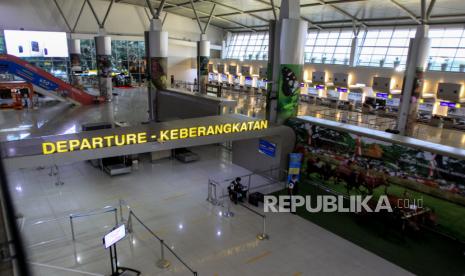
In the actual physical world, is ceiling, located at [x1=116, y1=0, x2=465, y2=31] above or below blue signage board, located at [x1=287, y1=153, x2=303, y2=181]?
above

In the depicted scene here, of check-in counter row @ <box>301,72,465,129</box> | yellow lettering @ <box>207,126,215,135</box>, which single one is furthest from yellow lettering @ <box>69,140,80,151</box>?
check-in counter row @ <box>301,72,465,129</box>

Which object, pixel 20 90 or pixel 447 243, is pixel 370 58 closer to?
pixel 447 243

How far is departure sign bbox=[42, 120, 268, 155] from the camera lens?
10.6m

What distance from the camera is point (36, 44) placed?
34.4 meters

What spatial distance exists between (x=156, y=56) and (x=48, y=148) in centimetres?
1381

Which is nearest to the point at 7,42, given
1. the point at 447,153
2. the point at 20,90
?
the point at 20,90

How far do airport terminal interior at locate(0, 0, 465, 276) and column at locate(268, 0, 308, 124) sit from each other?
0.06 meters

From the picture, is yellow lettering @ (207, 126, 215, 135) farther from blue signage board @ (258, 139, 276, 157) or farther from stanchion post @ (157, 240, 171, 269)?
stanchion post @ (157, 240, 171, 269)

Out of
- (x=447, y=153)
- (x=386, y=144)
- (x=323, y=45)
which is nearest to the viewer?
(x=447, y=153)

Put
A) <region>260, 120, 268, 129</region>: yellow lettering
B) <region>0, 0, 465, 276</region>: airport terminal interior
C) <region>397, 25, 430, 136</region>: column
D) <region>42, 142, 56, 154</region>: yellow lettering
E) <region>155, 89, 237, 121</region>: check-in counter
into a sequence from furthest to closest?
<region>155, 89, 237, 121</region>: check-in counter, <region>397, 25, 430, 136</region>: column, <region>260, 120, 268, 129</region>: yellow lettering, <region>42, 142, 56, 154</region>: yellow lettering, <region>0, 0, 465, 276</region>: airport terminal interior

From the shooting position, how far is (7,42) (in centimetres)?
3225

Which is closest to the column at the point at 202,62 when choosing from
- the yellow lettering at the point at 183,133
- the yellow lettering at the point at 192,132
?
the yellow lettering at the point at 192,132

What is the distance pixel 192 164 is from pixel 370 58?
24.3m

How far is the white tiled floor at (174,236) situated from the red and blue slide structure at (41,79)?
51.7ft
